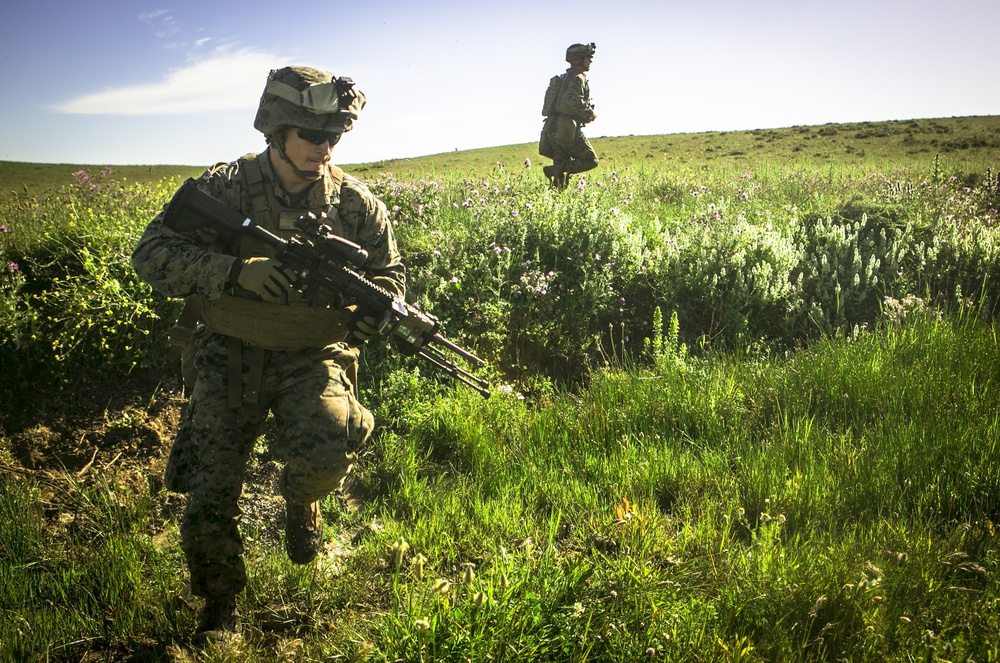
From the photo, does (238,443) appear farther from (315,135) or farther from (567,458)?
(567,458)

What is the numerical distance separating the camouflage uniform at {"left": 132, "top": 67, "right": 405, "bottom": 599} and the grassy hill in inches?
501

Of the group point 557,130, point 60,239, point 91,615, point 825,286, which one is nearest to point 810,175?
point 557,130

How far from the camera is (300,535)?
11.4 ft

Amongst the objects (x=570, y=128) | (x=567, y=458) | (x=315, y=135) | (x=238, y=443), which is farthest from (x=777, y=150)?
(x=238, y=443)

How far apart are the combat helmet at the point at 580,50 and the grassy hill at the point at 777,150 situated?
5.15 metres

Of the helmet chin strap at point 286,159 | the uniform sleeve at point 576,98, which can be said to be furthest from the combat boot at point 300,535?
the uniform sleeve at point 576,98

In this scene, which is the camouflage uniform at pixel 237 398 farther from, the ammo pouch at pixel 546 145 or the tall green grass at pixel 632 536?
the ammo pouch at pixel 546 145

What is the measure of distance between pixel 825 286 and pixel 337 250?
583 centimetres

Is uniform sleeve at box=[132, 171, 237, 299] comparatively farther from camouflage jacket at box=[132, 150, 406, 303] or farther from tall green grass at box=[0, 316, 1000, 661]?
tall green grass at box=[0, 316, 1000, 661]

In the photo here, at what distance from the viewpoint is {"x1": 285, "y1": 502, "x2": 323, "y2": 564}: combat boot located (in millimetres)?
3457

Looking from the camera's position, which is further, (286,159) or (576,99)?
(576,99)

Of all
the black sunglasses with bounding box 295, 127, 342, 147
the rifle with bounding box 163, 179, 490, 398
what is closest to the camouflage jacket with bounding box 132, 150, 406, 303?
the rifle with bounding box 163, 179, 490, 398

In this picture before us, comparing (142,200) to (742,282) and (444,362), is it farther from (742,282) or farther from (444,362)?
(742,282)

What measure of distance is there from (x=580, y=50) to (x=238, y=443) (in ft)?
32.5
